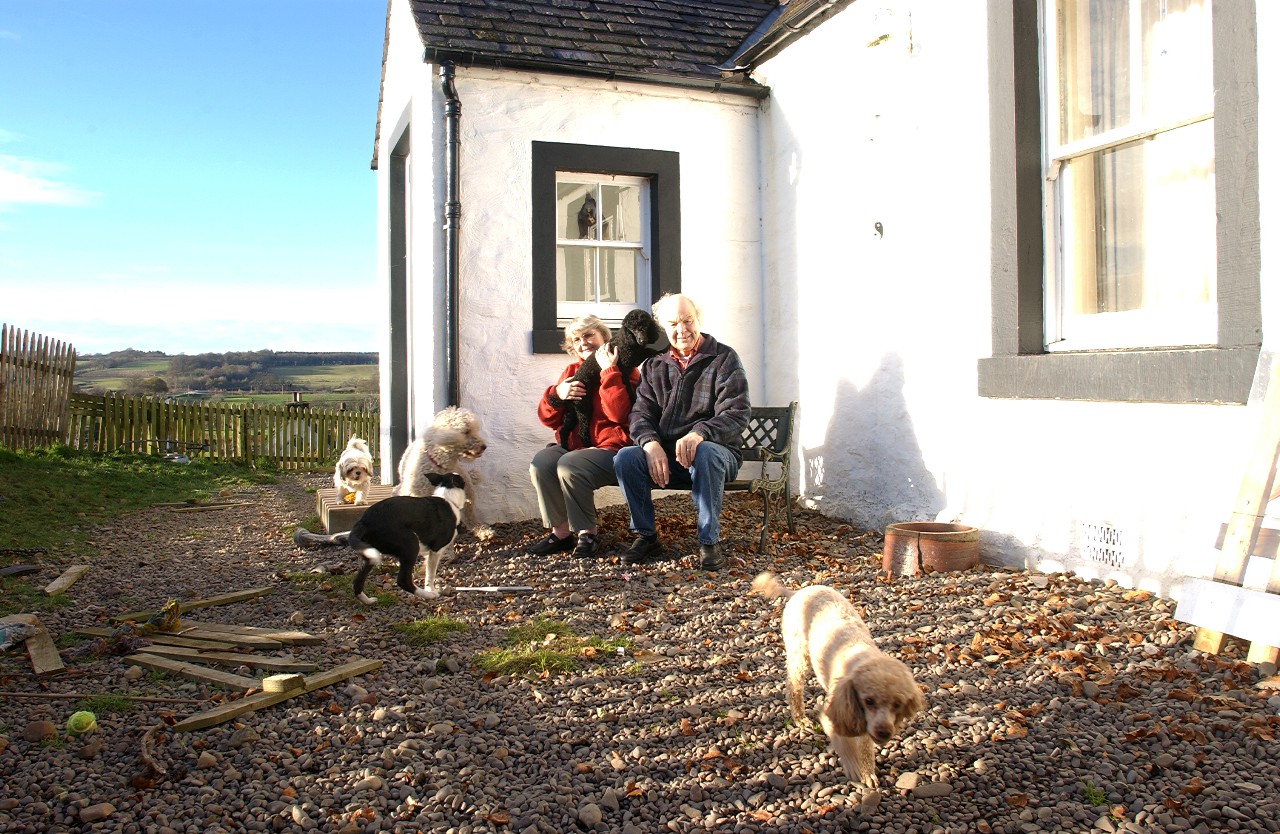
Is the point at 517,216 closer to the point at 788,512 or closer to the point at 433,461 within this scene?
the point at 433,461

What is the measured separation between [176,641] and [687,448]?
286 centimetres

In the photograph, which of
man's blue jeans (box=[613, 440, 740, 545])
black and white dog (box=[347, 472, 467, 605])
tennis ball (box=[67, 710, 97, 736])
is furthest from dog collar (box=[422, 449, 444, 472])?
tennis ball (box=[67, 710, 97, 736])

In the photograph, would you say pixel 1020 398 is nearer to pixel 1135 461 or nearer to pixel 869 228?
pixel 1135 461

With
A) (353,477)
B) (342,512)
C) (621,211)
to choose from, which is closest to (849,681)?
(342,512)

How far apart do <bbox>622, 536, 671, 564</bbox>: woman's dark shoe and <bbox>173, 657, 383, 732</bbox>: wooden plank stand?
2134 mm

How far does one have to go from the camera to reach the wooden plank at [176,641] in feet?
13.5

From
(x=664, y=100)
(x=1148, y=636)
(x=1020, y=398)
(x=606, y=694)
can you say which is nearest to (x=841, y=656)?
(x=606, y=694)

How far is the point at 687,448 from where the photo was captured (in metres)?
5.54

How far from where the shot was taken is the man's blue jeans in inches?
219

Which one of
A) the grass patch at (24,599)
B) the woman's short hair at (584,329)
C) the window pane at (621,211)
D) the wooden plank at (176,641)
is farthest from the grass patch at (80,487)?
the window pane at (621,211)

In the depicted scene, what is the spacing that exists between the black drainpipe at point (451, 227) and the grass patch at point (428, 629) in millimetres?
2625

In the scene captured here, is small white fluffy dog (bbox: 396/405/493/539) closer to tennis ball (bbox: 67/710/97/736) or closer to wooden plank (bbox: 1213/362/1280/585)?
tennis ball (bbox: 67/710/97/736)

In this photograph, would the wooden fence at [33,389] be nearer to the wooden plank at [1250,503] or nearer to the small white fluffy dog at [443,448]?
the small white fluffy dog at [443,448]

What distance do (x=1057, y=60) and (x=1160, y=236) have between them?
1.17 metres
